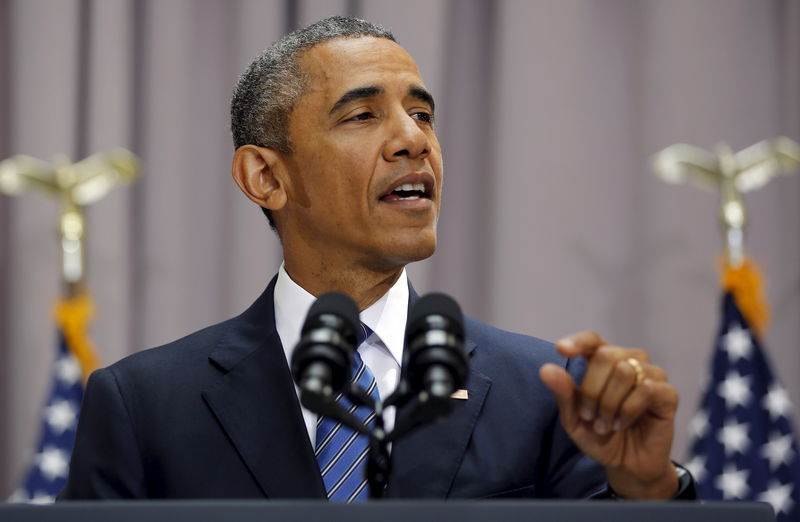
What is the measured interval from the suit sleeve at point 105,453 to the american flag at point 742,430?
74.4 inches

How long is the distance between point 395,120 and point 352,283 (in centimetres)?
27

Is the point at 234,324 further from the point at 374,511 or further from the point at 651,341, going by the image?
the point at 651,341

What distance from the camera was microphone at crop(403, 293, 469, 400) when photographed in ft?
3.45

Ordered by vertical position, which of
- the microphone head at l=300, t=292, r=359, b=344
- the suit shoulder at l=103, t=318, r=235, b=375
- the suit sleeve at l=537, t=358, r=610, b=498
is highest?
the microphone head at l=300, t=292, r=359, b=344

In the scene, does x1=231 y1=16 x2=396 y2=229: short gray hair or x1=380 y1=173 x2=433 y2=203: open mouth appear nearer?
x1=380 y1=173 x2=433 y2=203: open mouth

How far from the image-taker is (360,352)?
168 cm

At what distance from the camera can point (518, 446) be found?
1589 millimetres

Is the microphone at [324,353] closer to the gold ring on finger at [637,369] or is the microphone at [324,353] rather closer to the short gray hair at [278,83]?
the gold ring on finger at [637,369]

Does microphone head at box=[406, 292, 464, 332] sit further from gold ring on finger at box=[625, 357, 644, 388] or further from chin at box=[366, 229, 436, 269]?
chin at box=[366, 229, 436, 269]

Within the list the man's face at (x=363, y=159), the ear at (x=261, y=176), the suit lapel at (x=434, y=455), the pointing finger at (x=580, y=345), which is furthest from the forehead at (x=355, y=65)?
the pointing finger at (x=580, y=345)

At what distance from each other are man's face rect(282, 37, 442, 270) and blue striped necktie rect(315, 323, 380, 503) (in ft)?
0.71

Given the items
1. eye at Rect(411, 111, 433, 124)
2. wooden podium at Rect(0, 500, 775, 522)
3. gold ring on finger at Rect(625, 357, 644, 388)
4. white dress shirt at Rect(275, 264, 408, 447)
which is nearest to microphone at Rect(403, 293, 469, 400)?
wooden podium at Rect(0, 500, 775, 522)

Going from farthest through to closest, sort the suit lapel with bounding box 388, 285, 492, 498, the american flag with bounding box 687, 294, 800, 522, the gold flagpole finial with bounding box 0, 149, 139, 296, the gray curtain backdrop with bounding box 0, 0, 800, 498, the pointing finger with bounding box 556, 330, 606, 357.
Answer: the gray curtain backdrop with bounding box 0, 0, 800, 498
the gold flagpole finial with bounding box 0, 149, 139, 296
the american flag with bounding box 687, 294, 800, 522
the suit lapel with bounding box 388, 285, 492, 498
the pointing finger with bounding box 556, 330, 606, 357

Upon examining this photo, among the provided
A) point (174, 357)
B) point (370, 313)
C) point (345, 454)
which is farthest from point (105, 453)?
point (370, 313)
